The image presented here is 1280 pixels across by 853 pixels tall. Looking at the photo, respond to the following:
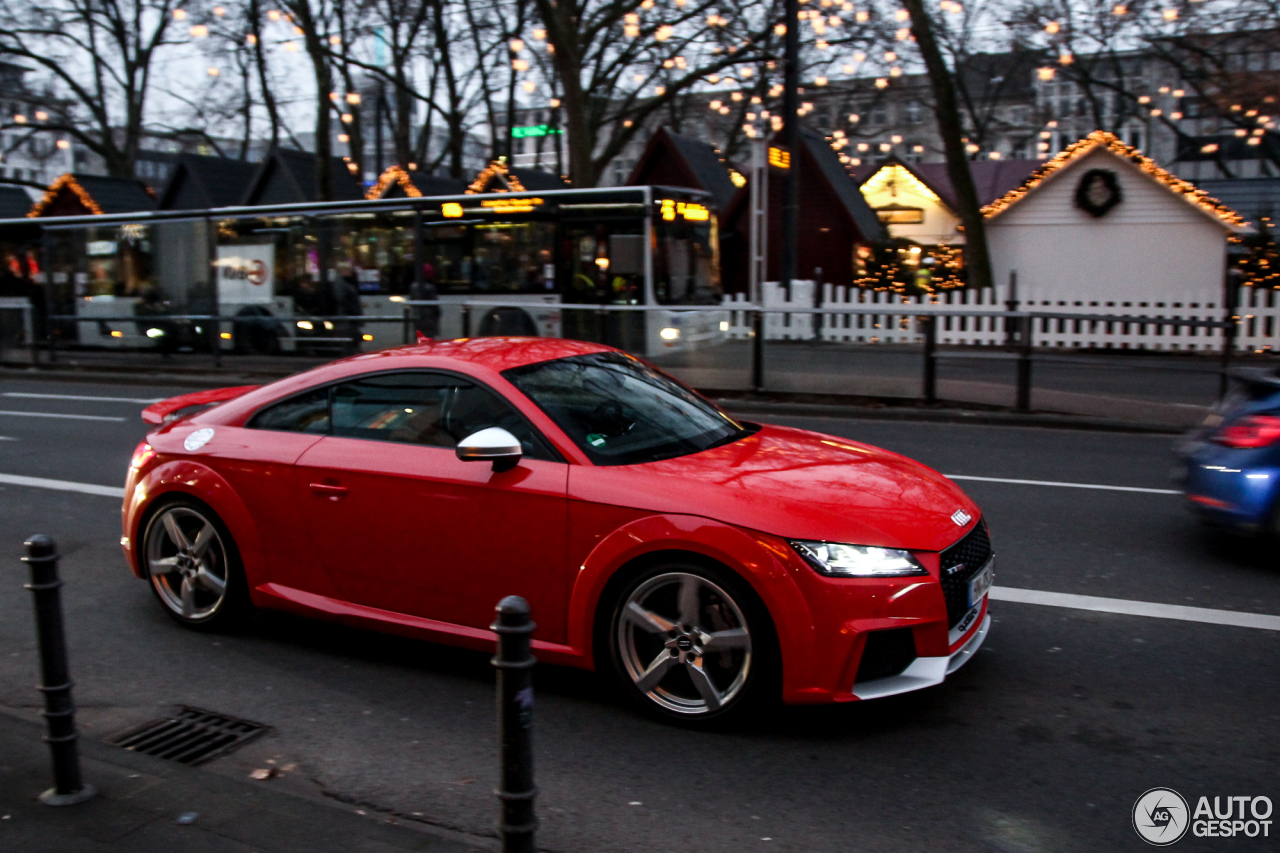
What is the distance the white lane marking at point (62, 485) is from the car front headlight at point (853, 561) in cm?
678

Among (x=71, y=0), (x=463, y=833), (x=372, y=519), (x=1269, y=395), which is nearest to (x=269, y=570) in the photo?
(x=372, y=519)

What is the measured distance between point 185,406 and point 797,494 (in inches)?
151

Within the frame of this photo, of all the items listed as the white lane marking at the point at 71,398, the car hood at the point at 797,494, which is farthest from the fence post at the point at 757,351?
the car hood at the point at 797,494

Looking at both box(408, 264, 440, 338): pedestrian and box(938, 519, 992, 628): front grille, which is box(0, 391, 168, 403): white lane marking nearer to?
box(408, 264, 440, 338): pedestrian

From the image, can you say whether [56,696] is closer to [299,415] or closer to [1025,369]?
[299,415]

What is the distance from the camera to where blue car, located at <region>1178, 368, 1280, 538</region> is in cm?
629

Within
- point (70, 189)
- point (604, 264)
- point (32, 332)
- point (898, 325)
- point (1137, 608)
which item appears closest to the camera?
point (1137, 608)

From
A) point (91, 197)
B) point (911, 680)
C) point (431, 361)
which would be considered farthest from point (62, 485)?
point (91, 197)

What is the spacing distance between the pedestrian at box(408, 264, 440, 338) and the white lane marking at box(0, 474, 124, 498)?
261 inches

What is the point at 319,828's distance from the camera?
137 inches

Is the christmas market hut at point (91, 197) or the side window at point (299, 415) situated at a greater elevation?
the christmas market hut at point (91, 197)

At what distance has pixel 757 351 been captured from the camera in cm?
1463

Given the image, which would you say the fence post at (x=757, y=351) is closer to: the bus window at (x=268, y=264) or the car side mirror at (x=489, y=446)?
the bus window at (x=268, y=264)

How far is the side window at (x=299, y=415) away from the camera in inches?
212
